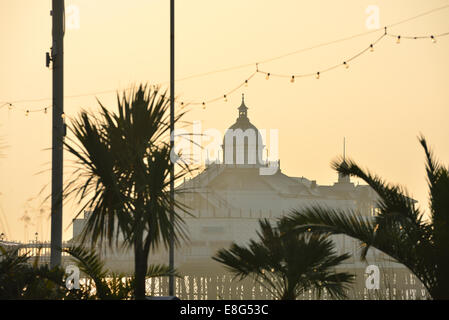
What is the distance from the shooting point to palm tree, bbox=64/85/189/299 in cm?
1115

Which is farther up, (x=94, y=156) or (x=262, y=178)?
(x=262, y=178)

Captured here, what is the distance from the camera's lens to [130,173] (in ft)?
37.5

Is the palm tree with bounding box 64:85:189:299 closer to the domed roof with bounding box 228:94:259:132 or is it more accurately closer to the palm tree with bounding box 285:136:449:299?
the palm tree with bounding box 285:136:449:299

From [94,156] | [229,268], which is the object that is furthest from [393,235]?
[94,156]

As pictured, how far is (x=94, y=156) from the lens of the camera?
36.6 feet

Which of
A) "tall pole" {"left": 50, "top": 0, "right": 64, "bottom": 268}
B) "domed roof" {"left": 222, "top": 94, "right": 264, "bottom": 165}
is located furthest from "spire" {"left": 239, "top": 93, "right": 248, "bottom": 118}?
"tall pole" {"left": 50, "top": 0, "right": 64, "bottom": 268}

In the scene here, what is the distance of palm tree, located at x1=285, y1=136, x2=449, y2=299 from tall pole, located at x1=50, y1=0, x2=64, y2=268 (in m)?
3.14

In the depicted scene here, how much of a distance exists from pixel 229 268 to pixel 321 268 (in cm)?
94

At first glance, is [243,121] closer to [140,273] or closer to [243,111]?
[243,111]

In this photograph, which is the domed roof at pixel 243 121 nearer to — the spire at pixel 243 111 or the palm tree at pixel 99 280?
the spire at pixel 243 111

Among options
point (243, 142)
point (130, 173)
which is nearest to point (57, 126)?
Result: point (130, 173)

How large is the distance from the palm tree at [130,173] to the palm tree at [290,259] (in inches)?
36.2

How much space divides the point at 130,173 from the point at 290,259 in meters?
2.03
